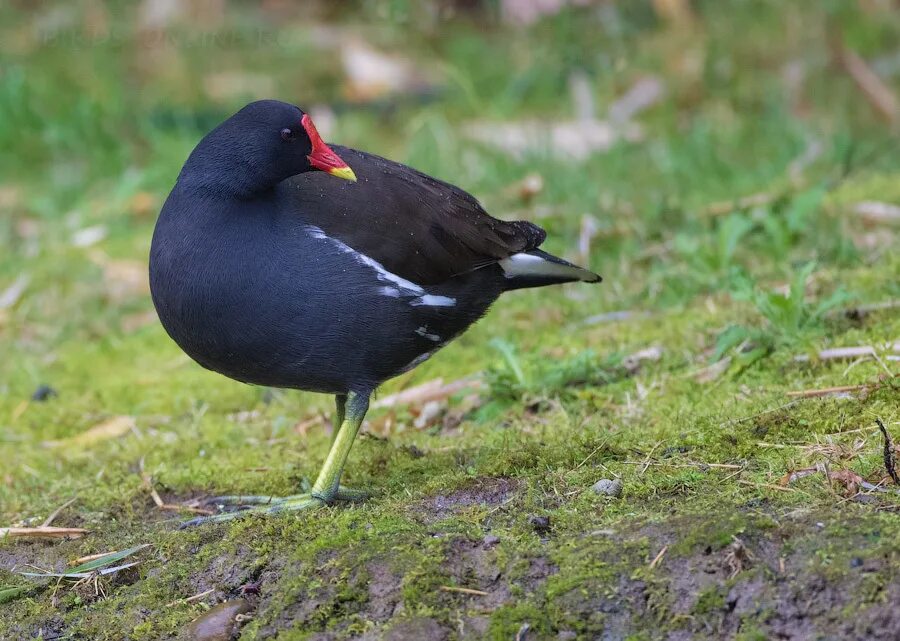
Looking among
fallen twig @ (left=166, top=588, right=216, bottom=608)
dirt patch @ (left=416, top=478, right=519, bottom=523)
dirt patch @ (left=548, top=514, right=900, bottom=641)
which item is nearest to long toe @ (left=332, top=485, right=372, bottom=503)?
dirt patch @ (left=416, top=478, right=519, bottom=523)

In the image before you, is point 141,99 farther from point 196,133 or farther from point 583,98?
point 583,98

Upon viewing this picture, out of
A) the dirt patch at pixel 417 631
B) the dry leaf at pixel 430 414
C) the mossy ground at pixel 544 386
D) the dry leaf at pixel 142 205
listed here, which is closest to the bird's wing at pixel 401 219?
the mossy ground at pixel 544 386

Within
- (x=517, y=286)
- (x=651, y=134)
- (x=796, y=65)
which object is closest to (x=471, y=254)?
(x=517, y=286)

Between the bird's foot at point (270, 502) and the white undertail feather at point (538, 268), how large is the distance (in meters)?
0.91

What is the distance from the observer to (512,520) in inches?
120

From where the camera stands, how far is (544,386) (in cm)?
419

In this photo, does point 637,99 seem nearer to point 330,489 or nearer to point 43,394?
point 43,394

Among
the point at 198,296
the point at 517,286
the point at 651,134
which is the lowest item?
the point at 651,134

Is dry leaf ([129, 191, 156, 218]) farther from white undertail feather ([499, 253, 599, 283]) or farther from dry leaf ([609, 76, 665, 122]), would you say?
white undertail feather ([499, 253, 599, 283])

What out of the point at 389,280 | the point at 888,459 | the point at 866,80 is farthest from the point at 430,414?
the point at 866,80

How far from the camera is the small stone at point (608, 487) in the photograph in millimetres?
3139

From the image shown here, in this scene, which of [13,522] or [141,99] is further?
[141,99]

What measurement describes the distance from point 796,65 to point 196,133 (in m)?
4.19

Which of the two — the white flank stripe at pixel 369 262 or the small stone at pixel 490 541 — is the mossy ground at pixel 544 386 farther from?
the white flank stripe at pixel 369 262
